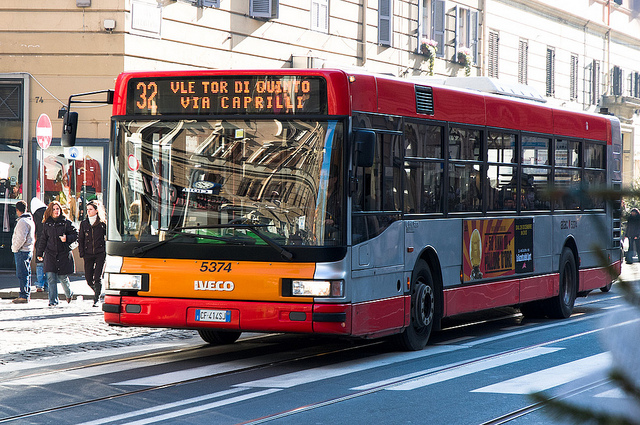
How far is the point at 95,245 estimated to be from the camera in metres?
14.9

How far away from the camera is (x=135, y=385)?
7.85 metres

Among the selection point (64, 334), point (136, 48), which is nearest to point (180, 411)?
point (64, 334)

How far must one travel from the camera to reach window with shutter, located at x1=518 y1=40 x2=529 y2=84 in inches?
1286

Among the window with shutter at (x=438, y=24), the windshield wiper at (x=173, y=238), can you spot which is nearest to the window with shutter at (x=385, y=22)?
the window with shutter at (x=438, y=24)

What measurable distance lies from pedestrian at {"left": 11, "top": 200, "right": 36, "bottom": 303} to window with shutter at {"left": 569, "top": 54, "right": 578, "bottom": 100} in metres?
25.2

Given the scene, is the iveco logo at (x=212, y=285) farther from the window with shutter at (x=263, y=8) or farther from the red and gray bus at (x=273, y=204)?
the window with shutter at (x=263, y=8)

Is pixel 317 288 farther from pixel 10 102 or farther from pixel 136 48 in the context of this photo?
pixel 10 102

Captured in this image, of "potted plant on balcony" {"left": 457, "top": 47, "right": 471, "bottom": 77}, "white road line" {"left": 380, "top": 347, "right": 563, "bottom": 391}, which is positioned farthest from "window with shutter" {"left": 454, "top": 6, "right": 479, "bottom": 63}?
"white road line" {"left": 380, "top": 347, "right": 563, "bottom": 391}

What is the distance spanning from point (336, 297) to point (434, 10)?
2034cm

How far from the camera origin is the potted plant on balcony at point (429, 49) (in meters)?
27.0

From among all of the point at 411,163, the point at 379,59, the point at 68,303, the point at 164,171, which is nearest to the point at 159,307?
the point at 164,171

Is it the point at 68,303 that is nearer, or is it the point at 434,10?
the point at 68,303

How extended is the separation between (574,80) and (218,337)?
1118 inches

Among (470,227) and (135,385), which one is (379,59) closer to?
(470,227)
